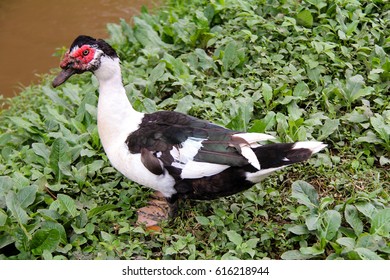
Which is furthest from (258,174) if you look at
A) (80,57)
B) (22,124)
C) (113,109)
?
(22,124)

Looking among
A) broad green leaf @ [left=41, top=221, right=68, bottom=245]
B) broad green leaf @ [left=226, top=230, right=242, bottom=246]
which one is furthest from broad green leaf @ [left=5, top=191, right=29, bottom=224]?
broad green leaf @ [left=226, top=230, right=242, bottom=246]

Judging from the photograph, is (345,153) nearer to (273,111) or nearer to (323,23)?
(273,111)

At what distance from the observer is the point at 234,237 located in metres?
3.07

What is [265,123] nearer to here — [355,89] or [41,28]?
[355,89]

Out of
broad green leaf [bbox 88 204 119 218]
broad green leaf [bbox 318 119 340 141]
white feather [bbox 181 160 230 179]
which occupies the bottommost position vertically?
broad green leaf [bbox 318 119 340 141]

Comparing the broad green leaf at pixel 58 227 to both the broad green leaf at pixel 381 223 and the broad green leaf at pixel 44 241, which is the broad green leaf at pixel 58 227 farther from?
the broad green leaf at pixel 381 223

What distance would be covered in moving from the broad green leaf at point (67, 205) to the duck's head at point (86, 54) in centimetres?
71

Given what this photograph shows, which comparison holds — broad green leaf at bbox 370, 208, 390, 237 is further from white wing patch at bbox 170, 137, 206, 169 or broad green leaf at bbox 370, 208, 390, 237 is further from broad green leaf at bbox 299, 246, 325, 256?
white wing patch at bbox 170, 137, 206, 169

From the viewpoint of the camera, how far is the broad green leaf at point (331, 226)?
9.84ft

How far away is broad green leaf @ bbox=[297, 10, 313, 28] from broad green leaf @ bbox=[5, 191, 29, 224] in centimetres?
274

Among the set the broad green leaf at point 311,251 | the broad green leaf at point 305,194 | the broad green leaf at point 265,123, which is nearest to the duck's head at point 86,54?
the broad green leaf at point 265,123

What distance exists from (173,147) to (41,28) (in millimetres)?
3619

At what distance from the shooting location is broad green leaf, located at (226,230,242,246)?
3.05 m

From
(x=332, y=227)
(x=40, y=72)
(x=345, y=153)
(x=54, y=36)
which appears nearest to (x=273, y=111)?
(x=345, y=153)
